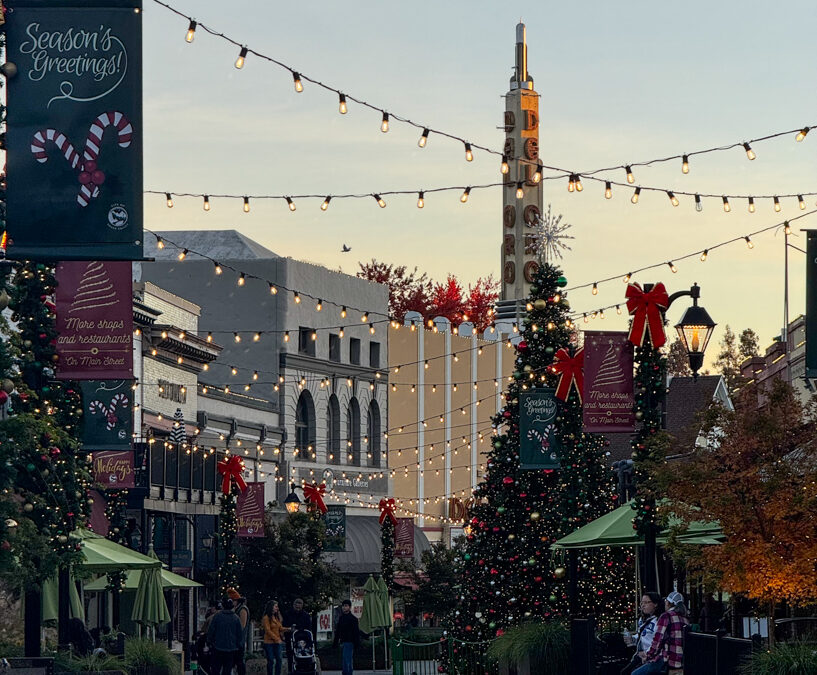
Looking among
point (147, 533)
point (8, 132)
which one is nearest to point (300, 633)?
point (8, 132)

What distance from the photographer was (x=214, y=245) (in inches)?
2758

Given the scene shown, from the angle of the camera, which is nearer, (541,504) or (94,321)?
(94,321)

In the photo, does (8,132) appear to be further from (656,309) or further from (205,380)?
(205,380)

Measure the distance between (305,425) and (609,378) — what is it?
46702 millimetres

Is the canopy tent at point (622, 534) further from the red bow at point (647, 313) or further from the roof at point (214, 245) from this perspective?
the roof at point (214, 245)

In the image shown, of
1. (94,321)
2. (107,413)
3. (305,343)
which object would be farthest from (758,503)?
(305,343)

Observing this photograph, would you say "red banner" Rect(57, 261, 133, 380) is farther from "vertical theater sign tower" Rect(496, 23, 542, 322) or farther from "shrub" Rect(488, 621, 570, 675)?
"vertical theater sign tower" Rect(496, 23, 542, 322)

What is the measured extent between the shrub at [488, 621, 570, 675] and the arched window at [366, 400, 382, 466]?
49.8 m

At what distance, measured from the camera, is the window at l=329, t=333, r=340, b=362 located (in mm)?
71188

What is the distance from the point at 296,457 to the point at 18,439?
51.1 metres

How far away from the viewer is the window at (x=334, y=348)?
234 ft

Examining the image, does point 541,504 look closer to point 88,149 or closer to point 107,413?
point 107,413

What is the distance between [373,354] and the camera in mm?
74312

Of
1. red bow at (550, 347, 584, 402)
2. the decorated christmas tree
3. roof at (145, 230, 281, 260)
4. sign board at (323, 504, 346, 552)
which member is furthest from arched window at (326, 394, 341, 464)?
red bow at (550, 347, 584, 402)
